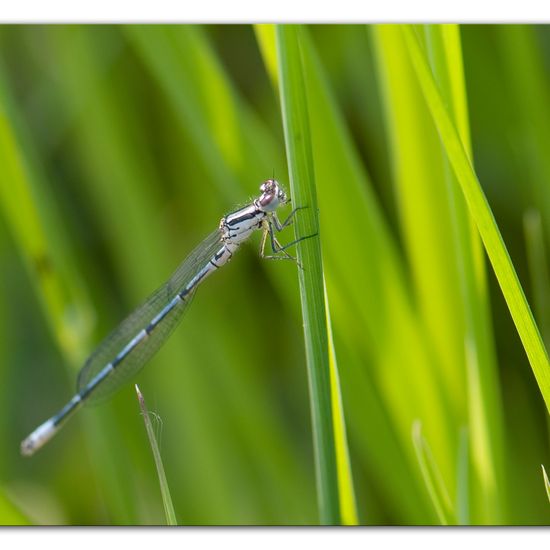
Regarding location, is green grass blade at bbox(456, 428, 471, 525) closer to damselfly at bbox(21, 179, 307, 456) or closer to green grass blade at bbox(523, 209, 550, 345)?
green grass blade at bbox(523, 209, 550, 345)

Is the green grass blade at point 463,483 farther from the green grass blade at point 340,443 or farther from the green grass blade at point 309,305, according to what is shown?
the green grass blade at point 309,305

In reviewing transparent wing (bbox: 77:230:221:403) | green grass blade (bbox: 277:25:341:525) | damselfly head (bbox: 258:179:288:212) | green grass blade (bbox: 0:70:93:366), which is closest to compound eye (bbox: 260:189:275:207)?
damselfly head (bbox: 258:179:288:212)

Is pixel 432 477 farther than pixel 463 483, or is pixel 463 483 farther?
pixel 463 483
